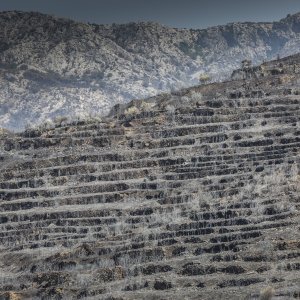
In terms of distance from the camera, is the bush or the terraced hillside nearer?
the bush

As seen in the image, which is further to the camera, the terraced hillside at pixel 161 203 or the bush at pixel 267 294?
the terraced hillside at pixel 161 203

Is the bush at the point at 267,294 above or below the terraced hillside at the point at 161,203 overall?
below

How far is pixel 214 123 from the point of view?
150 m

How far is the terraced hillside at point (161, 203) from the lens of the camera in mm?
88312

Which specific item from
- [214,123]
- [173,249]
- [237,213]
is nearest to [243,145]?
[214,123]

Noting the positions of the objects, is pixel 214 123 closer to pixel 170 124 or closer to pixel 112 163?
pixel 170 124

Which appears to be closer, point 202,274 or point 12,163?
point 202,274

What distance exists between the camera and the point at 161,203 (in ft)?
389

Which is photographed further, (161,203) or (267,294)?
(161,203)

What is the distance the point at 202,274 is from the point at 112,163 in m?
51.5

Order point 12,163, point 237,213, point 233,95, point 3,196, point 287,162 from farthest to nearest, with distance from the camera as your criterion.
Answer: point 233,95 → point 12,163 → point 3,196 → point 287,162 → point 237,213

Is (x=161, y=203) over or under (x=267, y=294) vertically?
over

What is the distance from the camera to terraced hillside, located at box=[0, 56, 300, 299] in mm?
88312

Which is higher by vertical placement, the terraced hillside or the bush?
the terraced hillside
